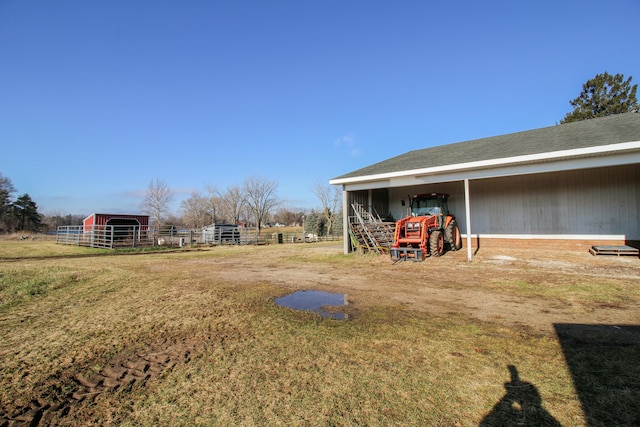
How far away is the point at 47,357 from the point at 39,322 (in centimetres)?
167

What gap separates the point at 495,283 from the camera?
665 cm

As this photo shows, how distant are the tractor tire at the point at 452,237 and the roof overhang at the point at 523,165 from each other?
216 cm

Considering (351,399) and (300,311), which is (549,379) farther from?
(300,311)

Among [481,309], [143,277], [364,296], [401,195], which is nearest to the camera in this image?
[481,309]

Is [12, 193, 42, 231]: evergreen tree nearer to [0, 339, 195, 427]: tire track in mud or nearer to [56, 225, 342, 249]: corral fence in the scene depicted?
[56, 225, 342, 249]: corral fence

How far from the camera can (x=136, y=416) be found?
223cm

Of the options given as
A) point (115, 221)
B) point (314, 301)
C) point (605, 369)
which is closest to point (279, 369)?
point (314, 301)

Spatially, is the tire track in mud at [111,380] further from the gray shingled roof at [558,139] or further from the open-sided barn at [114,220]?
the open-sided barn at [114,220]

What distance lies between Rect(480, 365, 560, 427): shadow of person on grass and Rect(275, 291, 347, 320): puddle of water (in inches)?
93.7

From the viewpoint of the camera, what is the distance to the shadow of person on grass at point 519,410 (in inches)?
82.5

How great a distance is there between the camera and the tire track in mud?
2.25 metres

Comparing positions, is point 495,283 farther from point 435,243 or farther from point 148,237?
point 148,237

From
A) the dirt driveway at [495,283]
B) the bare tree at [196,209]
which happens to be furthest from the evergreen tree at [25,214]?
the dirt driveway at [495,283]

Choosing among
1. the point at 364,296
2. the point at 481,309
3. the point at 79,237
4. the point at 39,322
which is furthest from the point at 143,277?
the point at 79,237
